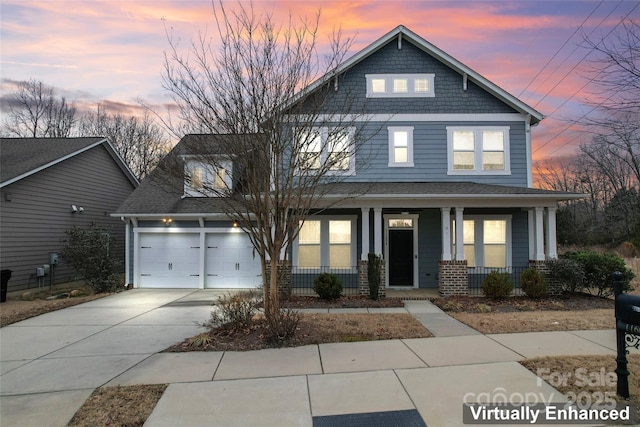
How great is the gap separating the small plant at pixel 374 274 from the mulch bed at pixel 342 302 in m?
0.22

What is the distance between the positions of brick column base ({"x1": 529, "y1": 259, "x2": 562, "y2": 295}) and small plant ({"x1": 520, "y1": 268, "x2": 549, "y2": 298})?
55 cm

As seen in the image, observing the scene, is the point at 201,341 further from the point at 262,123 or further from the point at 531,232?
the point at 531,232

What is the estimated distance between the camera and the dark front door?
1280cm

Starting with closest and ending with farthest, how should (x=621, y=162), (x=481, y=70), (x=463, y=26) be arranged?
(x=463, y=26), (x=481, y=70), (x=621, y=162)

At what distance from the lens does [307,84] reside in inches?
269

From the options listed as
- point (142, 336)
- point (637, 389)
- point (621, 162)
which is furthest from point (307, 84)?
point (621, 162)

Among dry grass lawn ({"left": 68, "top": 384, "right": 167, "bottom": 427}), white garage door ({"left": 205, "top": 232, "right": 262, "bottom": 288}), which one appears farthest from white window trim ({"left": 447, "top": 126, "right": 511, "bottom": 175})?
dry grass lawn ({"left": 68, "top": 384, "right": 167, "bottom": 427})

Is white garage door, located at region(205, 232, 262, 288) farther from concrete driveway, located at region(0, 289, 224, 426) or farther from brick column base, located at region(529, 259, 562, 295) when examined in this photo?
brick column base, located at region(529, 259, 562, 295)

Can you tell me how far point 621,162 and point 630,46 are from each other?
1356 inches

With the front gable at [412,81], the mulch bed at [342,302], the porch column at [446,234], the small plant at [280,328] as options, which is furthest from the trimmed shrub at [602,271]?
the small plant at [280,328]

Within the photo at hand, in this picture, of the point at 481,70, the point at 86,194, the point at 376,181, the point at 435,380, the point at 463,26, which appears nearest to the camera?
the point at 435,380

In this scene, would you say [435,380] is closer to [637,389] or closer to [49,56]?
[637,389]

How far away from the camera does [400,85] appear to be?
13242 mm

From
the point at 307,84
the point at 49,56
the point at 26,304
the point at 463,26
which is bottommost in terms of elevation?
the point at 26,304
